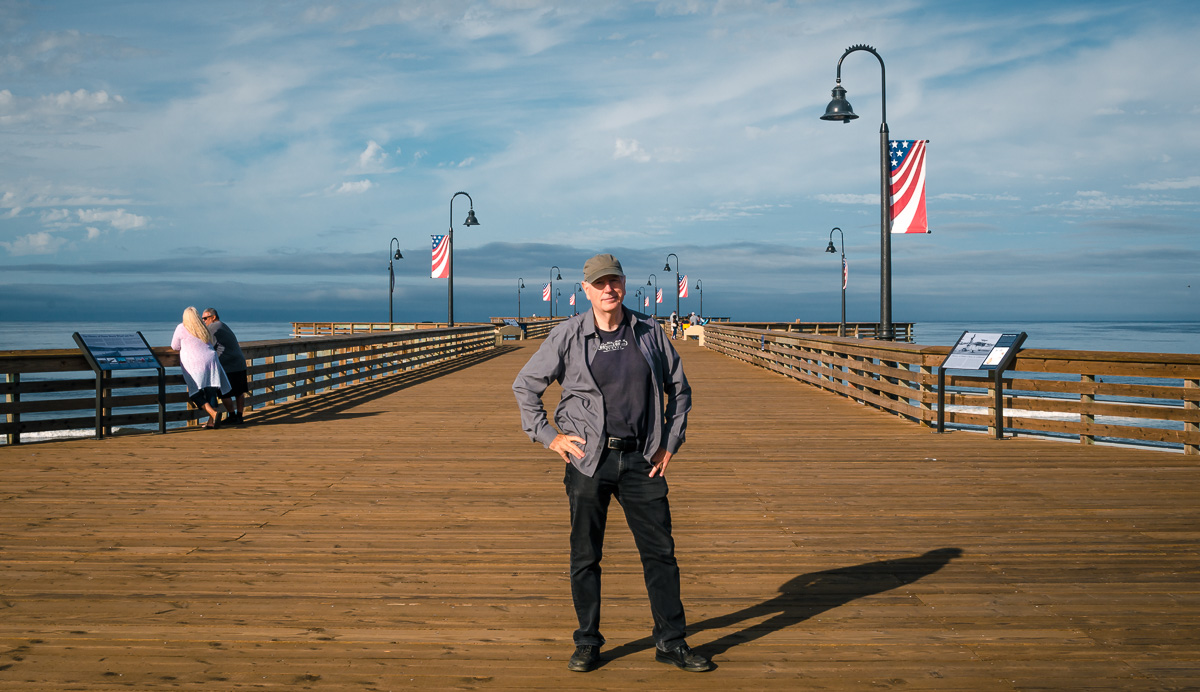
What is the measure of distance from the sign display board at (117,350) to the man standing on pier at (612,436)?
9012 millimetres

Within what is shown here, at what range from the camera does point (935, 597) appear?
4883mm

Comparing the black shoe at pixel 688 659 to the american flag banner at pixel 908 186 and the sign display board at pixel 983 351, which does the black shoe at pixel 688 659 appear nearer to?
the sign display board at pixel 983 351

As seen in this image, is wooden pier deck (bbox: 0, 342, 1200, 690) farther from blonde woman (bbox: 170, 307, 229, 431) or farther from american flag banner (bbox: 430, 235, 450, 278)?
american flag banner (bbox: 430, 235, 450, 278)

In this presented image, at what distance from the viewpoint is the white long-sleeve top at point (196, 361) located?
37.9 ft

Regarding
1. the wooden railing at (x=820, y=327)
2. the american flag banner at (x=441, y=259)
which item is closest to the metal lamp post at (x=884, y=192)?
the american flag banner at (x=441, y=259)

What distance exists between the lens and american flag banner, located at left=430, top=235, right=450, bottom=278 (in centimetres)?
3166

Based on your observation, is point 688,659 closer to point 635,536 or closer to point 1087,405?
point 635,536

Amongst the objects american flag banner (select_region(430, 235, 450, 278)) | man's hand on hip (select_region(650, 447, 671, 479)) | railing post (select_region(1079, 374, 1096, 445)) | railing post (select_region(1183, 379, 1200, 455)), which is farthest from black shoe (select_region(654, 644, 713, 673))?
american flag banner (select_region(430, 235, 450, 278))

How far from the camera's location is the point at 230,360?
12.2 meters

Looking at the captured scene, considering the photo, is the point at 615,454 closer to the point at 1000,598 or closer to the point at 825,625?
the point at 825,625

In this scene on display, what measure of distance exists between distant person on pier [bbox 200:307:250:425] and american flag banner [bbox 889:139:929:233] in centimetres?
1003

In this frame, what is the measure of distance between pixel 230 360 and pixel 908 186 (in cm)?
1047

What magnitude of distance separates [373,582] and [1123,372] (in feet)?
28.8

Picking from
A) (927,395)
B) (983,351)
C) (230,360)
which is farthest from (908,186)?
(230,360)
